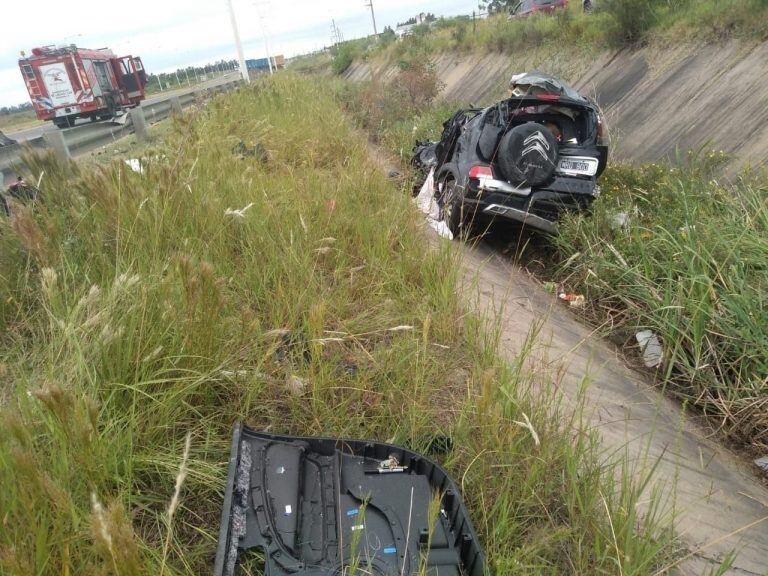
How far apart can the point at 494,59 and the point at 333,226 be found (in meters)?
15.7

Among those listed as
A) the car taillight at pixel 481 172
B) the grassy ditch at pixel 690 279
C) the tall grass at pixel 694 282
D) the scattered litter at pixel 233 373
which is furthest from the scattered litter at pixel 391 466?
the car taillight at pixel 481 172

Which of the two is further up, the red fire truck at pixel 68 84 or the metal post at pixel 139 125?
the red fire truck at pixel 68 84

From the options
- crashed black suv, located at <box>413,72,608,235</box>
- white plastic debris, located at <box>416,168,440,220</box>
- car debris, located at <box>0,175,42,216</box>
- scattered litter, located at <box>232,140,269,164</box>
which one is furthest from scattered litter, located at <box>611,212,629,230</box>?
car debris, located at <box>0,175,42,216</box>

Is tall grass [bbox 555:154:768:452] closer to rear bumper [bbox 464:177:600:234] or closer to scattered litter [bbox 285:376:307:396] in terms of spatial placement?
rear bumper [bbox 464:177:600:234]

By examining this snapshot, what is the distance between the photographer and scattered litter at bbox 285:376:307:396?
7.33ft

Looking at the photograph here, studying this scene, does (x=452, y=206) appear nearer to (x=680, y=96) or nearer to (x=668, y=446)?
(x=668, y=446)

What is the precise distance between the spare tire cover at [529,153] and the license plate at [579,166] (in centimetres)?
29

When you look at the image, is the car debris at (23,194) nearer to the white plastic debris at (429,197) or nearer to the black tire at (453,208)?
the black tire at (453,208)

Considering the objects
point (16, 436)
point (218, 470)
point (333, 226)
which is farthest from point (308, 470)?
point (333, 226)

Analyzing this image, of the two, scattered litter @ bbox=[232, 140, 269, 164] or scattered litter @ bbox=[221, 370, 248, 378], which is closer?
scattered litter @ bbox=[221, 370, 248, 378]

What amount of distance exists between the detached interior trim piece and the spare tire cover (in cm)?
446

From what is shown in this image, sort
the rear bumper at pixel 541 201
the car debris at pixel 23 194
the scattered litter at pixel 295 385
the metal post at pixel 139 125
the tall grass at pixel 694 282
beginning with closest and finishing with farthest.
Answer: the scattered litter at pixel 295 385, the car debris at pixel 23 194, the tall grass at pixel 694 282, the rear bumper at pixel 541 201, the metal post at pixel 139 125

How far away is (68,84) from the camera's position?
20.8 meters

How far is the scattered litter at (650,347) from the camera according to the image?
4.05 meters
